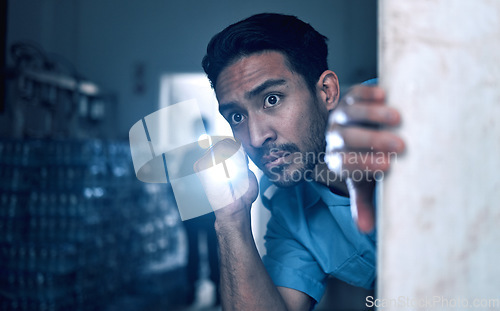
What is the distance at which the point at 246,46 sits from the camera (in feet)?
3.47

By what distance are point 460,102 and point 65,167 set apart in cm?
238

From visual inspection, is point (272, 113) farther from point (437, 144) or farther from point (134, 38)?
point (134, 38)

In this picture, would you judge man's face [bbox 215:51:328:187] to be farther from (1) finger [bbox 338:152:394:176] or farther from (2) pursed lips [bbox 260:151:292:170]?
(1) finger [bbox 338:152:394:176]

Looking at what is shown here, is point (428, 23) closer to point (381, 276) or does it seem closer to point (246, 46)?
A: point (381, 276)

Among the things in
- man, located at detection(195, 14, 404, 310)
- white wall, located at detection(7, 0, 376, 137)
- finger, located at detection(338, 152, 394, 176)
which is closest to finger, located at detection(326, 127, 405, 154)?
finger, located at detection(338, 152, 394, 176)

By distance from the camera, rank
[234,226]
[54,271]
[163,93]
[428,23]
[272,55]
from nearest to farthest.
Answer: [428,23], [234,226], [272,55], [54,271], [163,93]

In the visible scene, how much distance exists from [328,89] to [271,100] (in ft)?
0.78

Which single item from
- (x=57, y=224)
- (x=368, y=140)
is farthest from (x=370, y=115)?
(x=57, y=224)

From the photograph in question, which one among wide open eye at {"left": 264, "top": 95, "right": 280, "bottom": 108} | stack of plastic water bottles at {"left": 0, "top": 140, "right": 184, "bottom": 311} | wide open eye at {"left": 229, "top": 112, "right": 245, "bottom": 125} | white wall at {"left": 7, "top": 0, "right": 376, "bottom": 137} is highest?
white wall at {"left": 7, "top": 0, "right": 376, "bottom": 137}

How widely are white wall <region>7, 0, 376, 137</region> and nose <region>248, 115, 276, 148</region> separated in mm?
2711

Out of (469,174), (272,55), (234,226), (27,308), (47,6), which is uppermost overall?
(47,6)

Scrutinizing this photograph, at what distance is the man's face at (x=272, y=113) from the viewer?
0.98 metres

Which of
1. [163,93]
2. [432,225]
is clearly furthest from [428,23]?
[163,93]

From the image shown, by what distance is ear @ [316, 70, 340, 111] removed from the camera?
1.13m
